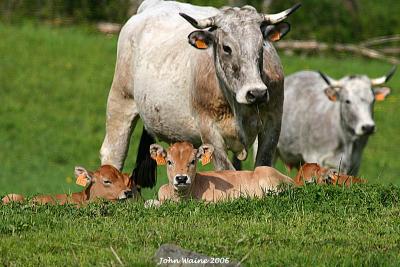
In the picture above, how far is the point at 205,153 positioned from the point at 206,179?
11.6 inches

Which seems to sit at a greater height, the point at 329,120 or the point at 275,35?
the point at 275,35

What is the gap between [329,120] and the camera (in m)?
20.1

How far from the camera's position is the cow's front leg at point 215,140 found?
12.3m

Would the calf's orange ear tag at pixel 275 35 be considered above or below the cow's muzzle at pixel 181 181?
above

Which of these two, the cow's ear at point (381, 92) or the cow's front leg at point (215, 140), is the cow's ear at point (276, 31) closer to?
the cow's front leg at point (215, 140)

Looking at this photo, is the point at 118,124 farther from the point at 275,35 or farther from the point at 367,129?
the point at 367,129

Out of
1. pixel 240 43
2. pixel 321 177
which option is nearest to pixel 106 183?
pixel 240 43

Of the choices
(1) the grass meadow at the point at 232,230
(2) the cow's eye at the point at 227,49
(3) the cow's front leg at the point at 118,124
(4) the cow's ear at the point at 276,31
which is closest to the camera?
(1) the grass meadow at the point at 232,230

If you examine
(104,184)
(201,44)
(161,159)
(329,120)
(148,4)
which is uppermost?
(201,44)

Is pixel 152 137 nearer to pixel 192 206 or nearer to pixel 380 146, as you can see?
pixel 192 206

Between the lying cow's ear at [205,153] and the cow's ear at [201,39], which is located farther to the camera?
the cow's ear at [201,39]

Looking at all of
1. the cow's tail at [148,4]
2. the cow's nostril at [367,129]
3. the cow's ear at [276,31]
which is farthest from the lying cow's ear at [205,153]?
the cow's nostril at [367,129]

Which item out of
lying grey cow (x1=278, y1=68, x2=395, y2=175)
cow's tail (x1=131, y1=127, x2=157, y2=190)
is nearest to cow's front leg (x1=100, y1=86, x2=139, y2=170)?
cow's tail (x1=131, y1=127, x2=157, y2=190)

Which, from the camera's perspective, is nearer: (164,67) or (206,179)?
(206,179)
